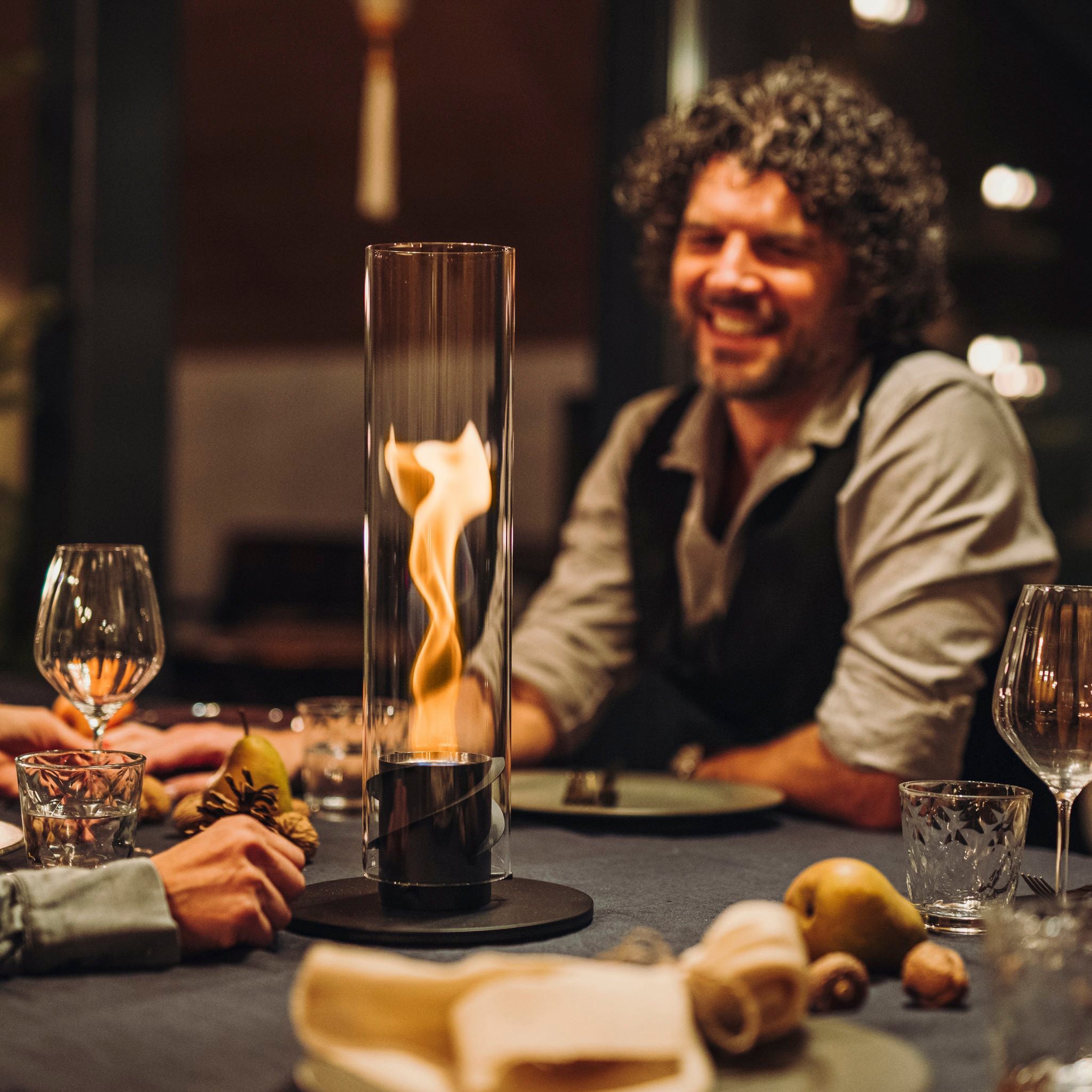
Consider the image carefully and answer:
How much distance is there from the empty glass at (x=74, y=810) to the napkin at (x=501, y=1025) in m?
0.51

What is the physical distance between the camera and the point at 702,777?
5.65 ft

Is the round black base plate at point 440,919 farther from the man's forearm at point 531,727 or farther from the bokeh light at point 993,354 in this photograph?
the bokeh light at point 993,354

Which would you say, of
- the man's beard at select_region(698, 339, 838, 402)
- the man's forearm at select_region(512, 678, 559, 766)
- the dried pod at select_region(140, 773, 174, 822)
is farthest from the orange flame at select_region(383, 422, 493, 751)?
the man's beard at select_region(698, 339, 838, 402)

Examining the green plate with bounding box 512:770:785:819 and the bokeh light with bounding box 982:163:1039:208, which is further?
the bokeh light with bounding box 982:163:1039:208

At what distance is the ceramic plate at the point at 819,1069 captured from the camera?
0.65 meters

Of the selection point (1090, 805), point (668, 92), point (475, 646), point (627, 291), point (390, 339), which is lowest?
point (1090, 805)

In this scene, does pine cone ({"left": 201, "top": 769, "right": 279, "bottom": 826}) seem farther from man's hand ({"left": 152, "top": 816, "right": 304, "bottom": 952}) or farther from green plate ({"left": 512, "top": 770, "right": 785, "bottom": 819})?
green plate ({"left": 512, "top": 770, "right": 785, "bottom": 819})

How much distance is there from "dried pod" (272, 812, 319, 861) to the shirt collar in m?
1.04

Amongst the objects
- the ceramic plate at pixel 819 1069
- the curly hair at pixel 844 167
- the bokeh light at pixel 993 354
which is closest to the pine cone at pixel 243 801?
the ceramic plate at pixel 819 1069

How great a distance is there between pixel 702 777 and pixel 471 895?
76cm

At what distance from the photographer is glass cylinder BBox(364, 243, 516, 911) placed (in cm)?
103

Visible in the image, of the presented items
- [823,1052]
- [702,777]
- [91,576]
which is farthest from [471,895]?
[702,777]

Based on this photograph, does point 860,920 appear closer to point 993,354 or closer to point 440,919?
point 440,919

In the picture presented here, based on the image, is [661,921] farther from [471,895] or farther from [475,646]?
[475,646]
